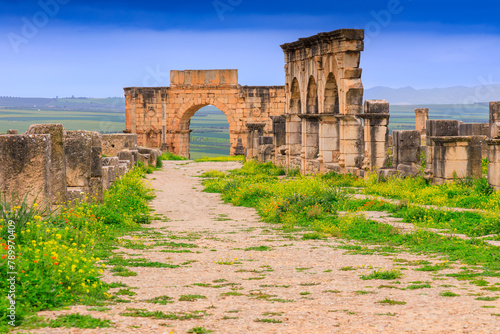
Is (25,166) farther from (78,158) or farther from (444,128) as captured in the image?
(444,128)

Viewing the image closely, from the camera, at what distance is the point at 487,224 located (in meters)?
10.5

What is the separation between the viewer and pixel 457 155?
15766 millimetres

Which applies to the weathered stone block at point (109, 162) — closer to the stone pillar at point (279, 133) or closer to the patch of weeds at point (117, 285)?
the stone pillar at point (279, 133)

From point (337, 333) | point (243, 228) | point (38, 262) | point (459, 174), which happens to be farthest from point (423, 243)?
point (459, 174)

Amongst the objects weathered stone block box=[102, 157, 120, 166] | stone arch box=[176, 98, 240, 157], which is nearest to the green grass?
weathered stone block box=[102, 157, 120, 166]

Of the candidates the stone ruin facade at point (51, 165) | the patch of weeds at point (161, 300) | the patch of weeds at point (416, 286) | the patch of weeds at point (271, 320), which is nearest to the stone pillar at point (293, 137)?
the stone ruin facade at point (51, 165)

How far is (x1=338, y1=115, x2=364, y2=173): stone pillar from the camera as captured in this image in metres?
19.7

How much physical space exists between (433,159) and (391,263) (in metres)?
8.33

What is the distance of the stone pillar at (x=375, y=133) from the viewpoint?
18.2 m

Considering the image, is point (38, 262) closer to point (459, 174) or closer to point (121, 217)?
point (121, 217)

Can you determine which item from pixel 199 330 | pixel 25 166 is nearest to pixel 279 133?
pixel 25 166

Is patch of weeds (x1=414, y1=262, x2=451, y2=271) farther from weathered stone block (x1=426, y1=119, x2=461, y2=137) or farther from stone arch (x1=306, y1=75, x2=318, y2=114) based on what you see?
stone arch (x1=306, y1=75, x2=318, y2=114)

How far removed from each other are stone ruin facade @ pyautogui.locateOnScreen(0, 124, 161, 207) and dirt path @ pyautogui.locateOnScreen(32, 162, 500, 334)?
1.42 metres

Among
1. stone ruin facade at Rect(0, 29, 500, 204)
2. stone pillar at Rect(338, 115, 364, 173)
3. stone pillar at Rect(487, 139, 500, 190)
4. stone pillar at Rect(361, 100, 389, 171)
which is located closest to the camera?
stone ruin facade at Rect(0, 29, 500, 204)
